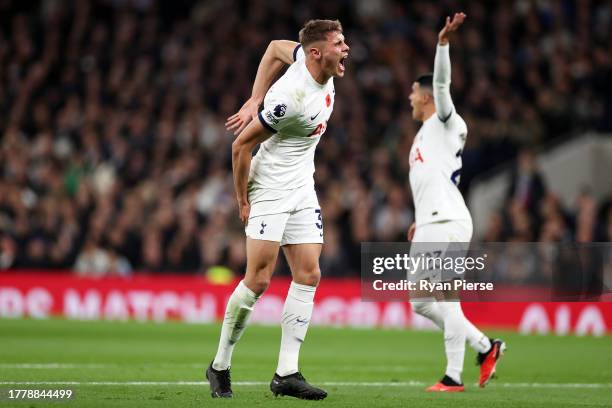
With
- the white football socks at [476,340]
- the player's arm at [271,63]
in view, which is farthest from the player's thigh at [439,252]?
the player's arm at [271,63]

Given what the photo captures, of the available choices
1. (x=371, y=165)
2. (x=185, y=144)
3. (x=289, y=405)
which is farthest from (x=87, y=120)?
(x=289, y=405)

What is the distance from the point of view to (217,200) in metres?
21.4

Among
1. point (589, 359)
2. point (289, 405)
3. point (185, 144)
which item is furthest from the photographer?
point (185, 144)

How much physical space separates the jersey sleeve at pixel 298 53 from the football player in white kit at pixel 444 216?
1.32 metres

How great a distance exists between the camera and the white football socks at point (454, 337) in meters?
9.34

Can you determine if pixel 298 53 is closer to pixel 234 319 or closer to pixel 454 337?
pixel 234 319

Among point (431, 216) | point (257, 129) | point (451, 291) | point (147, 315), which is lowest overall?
point (147, 315)

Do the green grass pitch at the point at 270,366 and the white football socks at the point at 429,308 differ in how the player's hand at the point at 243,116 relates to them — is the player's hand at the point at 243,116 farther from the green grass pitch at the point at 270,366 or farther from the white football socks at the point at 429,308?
the white football socks at the point at 429,308

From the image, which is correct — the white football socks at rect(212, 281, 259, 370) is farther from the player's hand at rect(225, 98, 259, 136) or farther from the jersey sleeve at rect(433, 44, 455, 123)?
the jersey sleeve at rect(433, 44, 455, 123)

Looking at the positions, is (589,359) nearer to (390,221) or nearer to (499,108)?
(390,221)

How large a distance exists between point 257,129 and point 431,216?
2161mm

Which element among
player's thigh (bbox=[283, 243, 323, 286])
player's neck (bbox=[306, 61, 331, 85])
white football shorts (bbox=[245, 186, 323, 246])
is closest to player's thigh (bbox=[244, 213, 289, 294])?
white football shorts (bbox=[245, 186, 323, 246])
